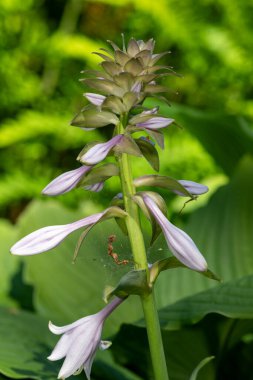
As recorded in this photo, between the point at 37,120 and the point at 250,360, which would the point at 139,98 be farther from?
the point at 37,120

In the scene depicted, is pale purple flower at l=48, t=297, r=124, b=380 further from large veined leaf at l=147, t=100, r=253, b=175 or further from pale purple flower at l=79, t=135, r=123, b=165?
large veined leaf at l=147, t=100, r=253, b=175

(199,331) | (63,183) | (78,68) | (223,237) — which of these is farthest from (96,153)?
(78,68)

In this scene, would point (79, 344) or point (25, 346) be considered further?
point (25, 346)

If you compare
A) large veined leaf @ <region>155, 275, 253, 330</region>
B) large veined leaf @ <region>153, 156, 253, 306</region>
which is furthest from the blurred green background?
large veined leaf @ <region>155, 275, 253, 330</region>

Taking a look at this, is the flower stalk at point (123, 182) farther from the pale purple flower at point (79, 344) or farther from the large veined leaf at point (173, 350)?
the large veined leaf at point (173, 350)

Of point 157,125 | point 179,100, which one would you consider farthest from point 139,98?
point 179,100

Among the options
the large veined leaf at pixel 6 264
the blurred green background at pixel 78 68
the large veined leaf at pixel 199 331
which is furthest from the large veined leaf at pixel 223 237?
the blurred green background at pixel 78 68

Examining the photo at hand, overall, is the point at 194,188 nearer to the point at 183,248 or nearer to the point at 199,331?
the point at 183,248
